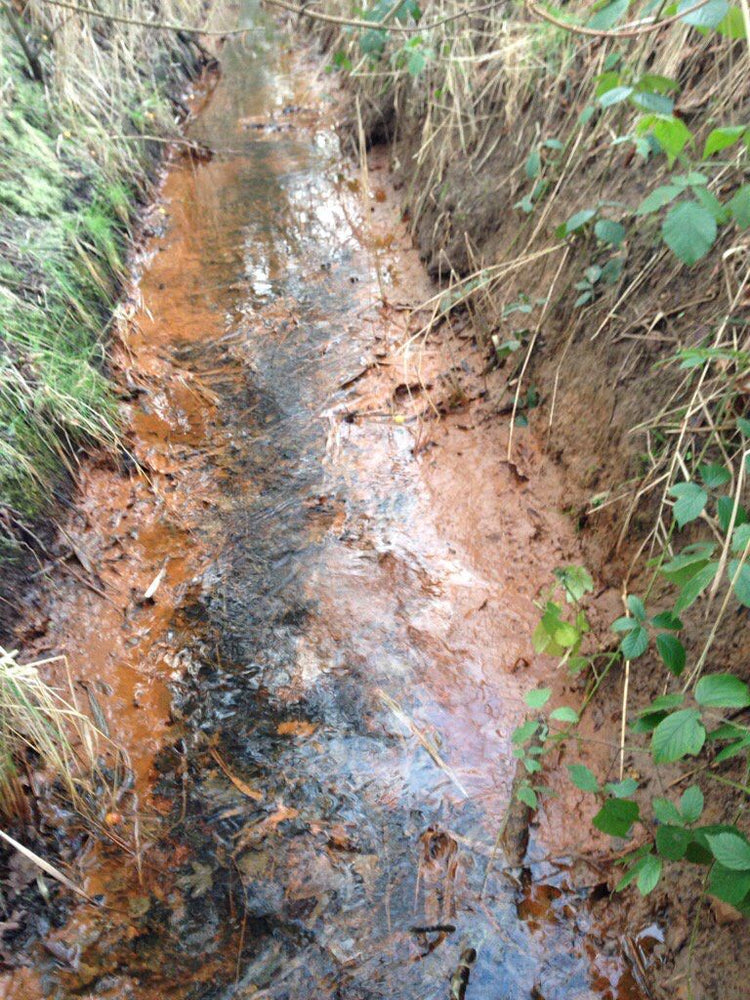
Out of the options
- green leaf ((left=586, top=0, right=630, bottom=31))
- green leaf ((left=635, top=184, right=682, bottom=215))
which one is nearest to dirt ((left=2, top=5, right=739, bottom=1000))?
green leaf ((left=635, top=184, right=682, bottom=215))

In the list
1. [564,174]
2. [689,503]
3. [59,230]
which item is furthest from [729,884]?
[59,230]

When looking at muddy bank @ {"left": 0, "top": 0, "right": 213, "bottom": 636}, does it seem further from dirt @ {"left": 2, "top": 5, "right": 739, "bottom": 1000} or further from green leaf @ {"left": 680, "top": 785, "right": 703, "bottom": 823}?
green leaf @ {"left": 680, "top": 785, "right": 703, "bottom": 823}

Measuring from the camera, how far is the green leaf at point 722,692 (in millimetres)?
1328

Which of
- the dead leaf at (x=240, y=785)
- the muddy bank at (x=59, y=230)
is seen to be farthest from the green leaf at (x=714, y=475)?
the muddy bank at (x=59, y=230)

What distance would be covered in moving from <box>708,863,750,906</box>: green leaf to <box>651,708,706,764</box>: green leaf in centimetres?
21

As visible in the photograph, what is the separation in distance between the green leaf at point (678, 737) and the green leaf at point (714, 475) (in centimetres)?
63

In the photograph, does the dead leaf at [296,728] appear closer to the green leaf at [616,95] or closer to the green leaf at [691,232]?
the green leaf at [691,232]

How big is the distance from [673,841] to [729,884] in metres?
0.15

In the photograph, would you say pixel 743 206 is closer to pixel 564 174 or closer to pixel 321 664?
pixel 564 174

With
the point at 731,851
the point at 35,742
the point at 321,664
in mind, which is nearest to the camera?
the point at 731,851

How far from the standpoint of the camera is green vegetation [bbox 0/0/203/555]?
8.97 feet

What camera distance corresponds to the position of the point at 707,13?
1442 millimetres

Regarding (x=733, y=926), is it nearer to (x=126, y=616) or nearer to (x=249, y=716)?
(x=249, y=716)

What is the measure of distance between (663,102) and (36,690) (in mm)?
2327
